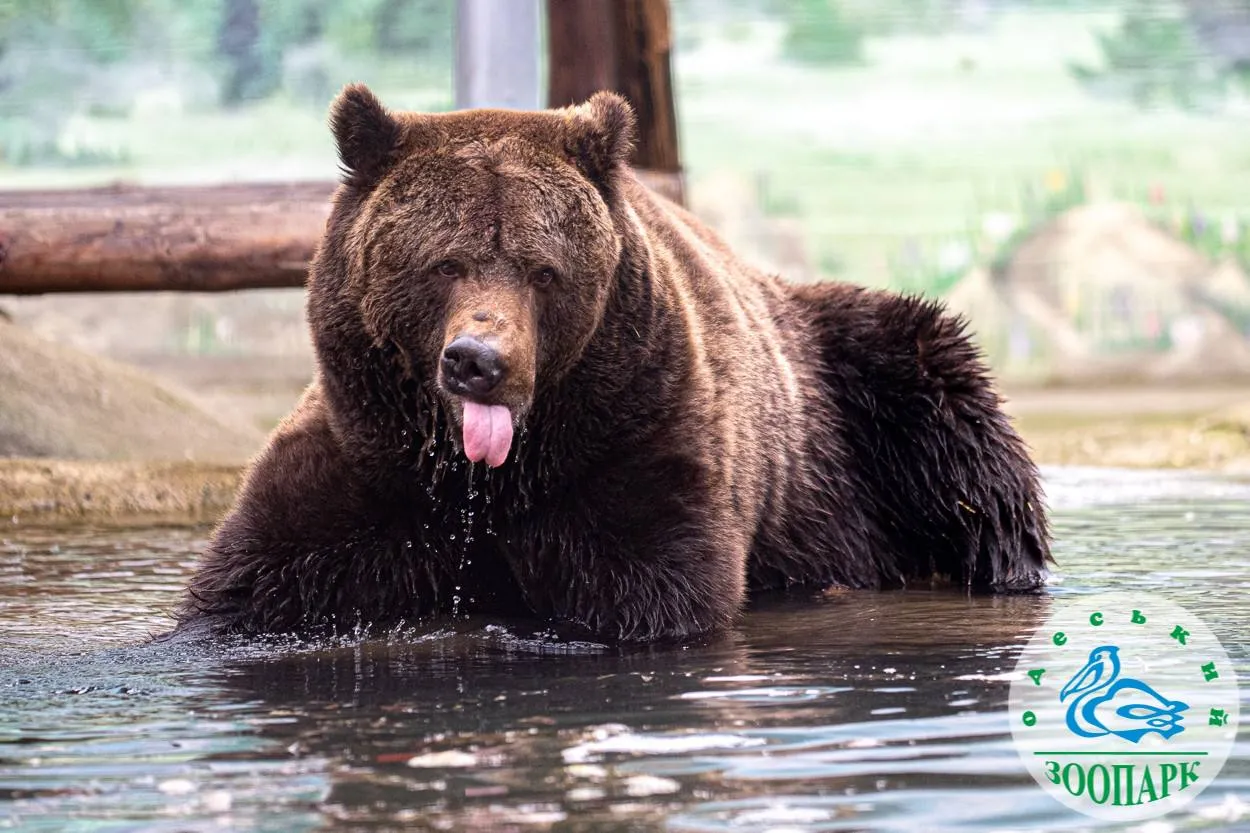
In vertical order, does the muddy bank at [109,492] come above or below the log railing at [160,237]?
below

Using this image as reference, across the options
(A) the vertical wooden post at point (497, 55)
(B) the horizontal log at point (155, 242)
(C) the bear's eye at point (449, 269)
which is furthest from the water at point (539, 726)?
(A) the vertical wooden post at point (497, 55)

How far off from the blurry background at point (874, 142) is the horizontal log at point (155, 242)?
4841mm

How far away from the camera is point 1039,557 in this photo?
7.02m

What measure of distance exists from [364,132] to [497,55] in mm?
4738

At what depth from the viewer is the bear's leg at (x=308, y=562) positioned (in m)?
5.54

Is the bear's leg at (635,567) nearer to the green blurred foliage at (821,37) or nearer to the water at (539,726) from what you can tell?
the water at (539,726)

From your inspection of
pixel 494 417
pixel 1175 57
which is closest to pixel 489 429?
pixel 494 417

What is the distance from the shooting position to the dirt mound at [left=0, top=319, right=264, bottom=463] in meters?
9.73

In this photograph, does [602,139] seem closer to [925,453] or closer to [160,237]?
[925,453]

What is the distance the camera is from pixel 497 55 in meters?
9.99

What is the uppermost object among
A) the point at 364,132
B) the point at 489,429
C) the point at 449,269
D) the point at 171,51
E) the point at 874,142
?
the point at 171,51

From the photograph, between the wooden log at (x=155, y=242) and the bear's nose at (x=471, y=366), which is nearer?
the bear's nose at (x=471, y=366)

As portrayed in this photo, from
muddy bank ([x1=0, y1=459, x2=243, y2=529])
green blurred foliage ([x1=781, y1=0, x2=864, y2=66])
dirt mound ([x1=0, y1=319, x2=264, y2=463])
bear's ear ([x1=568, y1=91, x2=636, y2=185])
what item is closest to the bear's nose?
bear's ear ([x1=568, y1=91, x2=636, y2=185])

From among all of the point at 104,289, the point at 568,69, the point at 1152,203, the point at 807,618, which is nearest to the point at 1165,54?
the point at 1152,203
